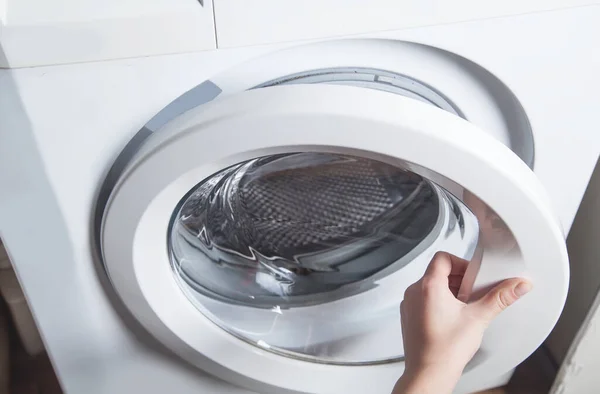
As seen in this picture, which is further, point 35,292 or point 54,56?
point 35,292

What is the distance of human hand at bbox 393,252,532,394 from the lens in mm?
563

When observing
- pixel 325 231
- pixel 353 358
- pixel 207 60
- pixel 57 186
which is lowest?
pixel 353 358

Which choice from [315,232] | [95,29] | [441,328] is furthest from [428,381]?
[95,29]

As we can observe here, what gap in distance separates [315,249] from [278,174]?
0.15 meters

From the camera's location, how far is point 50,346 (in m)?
0.67

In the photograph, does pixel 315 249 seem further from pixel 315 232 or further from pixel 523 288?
pixel 523 288

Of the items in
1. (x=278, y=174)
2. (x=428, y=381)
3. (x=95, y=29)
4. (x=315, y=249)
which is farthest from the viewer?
(x=315, y=249)

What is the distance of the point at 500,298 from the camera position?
0.57 meters

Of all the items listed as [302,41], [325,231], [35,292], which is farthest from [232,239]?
[302,41]

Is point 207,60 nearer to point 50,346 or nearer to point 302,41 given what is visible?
point 302,41

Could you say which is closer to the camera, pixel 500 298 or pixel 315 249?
pixel 500 298

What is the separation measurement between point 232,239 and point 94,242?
200 mm

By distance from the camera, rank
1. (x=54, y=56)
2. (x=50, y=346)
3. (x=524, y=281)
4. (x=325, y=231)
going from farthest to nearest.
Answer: (x=325, y=231) → (x=50, y=346) → (x=524, y=281) → (x=54, y=56)

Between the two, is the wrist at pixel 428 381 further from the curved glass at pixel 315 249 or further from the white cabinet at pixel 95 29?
the white cabinet at pixel 95 29
